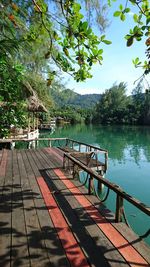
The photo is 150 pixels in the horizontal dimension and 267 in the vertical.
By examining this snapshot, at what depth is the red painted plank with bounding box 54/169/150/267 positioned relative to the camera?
260cm

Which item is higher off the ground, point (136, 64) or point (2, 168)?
point (136, 64)

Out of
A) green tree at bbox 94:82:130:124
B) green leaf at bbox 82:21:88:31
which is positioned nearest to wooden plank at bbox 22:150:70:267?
green leaf at bbox 82:21:88:31

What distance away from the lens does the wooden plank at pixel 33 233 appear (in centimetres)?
260

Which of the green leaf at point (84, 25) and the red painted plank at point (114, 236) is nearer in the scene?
the green leaf at point (84, 25)

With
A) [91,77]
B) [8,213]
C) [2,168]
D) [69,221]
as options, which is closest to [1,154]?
[2,168]

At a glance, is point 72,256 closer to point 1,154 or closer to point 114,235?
point 114,235

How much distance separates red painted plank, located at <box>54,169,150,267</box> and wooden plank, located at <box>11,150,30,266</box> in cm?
106

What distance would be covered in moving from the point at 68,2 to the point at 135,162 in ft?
41.3

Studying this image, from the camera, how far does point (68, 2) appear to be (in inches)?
108

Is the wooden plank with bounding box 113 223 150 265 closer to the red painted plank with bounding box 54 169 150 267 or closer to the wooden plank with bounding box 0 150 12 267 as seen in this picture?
the red painted plank with bounding box 54 169 150 267

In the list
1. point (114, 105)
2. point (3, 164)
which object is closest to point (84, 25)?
point (3, 164)

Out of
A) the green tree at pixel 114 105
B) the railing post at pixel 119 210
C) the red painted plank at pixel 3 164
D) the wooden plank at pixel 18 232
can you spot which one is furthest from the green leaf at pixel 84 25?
the green tree at pixel 114 105

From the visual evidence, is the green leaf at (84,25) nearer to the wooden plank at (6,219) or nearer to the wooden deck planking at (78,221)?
the wooden deck planking at (78,221)

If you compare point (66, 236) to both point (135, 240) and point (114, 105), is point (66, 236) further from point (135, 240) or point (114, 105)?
point (114, 105)
